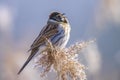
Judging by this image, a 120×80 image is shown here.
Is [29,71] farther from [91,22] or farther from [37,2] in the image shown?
[37,2]

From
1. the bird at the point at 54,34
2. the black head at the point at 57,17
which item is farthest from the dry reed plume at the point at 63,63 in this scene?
the black head at the point at 57,17

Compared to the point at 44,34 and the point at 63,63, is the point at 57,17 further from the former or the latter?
the point at 63,63

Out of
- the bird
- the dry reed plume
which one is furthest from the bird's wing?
the dry reed plume

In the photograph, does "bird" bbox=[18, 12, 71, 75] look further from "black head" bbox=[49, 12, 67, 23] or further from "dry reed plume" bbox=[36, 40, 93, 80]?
"dry reed plume" bbox=[36, 40, 93, 80]

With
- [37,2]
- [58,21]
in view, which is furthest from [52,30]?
[37,2]

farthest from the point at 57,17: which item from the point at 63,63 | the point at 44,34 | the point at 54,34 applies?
the point at 63,63

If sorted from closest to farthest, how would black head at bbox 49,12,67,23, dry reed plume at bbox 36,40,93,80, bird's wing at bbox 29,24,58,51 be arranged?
dry reed plume at bbox 36,40,93,80, bird's wing at bbox 29,24,58,51, black head at bbox 49,12,67,23

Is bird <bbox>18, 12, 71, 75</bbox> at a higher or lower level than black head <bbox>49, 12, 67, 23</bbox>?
lower
